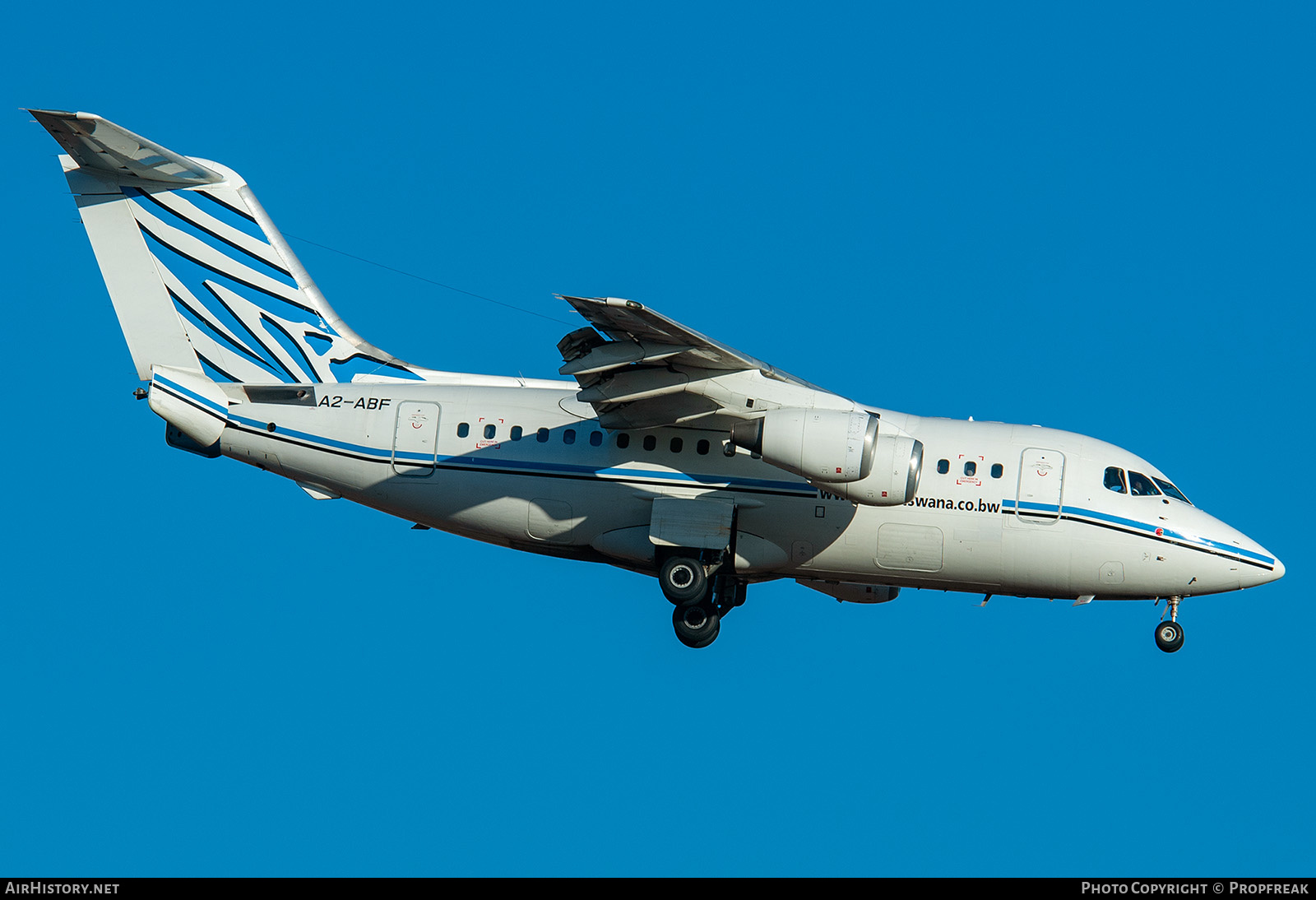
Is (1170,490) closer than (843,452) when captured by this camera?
No

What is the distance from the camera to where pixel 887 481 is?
17359 mm

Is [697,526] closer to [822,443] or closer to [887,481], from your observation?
[822,443]

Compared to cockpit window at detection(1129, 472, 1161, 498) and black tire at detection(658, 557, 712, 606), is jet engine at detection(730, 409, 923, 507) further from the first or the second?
cockpit window at detection(1129, 472, 1161, 498)

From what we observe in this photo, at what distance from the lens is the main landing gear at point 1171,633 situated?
739 inches

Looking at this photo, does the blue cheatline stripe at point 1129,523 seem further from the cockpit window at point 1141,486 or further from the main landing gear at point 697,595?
the main landing gear at point 697,595

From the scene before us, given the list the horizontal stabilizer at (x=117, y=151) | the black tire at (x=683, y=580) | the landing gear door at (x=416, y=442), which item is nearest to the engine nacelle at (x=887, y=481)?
the black tire at (x=683, y=580)

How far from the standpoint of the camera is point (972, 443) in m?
18.7

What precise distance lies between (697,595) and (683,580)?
232 millimetres

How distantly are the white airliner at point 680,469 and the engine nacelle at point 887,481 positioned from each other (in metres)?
0.03

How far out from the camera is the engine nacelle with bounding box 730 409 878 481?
17062 millimetres

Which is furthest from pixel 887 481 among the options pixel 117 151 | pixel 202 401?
pixel 117 151

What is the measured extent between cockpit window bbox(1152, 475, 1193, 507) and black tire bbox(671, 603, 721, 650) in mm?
5398
